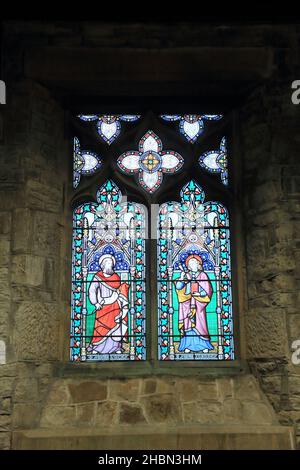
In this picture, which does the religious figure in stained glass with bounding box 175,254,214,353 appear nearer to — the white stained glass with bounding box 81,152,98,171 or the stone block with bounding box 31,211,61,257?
the stone block with bounding box 31,211,61,257

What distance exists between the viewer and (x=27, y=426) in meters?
5.18

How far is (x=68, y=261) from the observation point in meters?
5.90

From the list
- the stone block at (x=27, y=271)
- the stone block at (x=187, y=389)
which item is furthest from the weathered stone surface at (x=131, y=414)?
the stone block at (x=27, y=271)

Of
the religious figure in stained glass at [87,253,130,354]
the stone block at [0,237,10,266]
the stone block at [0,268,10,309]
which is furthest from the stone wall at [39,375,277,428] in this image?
the stone block at [0,237,10,266]

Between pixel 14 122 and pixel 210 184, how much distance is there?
5.48ft

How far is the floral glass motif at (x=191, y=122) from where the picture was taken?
20.8 ft

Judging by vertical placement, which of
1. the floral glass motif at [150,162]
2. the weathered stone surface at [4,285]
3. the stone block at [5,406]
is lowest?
the stone block at [5,406]

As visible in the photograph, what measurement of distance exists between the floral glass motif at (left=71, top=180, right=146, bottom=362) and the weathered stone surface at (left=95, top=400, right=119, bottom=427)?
1.44 feet

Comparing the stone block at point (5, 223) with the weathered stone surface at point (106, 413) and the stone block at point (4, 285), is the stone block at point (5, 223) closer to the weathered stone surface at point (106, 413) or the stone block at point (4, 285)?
the stone block at point (4, 285)

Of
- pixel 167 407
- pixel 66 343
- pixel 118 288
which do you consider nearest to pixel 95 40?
pixel 118 288

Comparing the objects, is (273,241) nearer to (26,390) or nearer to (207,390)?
(207,390)

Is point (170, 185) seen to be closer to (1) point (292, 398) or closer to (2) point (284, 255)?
(2) point (284, 255)

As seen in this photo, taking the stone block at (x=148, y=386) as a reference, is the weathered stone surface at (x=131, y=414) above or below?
below

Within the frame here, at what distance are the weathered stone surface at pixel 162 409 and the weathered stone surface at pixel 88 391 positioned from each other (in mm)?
313
